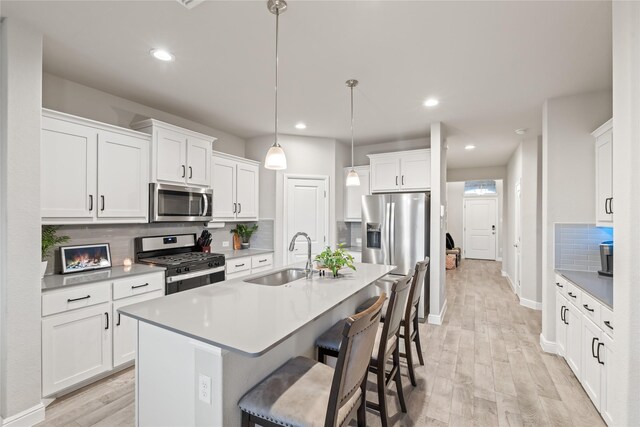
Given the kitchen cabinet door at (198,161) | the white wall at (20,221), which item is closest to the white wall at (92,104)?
the kitchen cabinet door at (198,161)

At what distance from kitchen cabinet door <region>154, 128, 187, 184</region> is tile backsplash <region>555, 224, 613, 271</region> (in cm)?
416

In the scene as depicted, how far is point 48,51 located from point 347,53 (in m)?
2.32

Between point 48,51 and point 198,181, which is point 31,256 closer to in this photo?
point 48,51

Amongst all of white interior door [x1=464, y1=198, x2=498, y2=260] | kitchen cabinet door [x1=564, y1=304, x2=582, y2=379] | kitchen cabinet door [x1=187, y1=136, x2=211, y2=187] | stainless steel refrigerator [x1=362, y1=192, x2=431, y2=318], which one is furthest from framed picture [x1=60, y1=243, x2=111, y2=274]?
white interior door [x1=464, y1=198, x2=498, y2=260]

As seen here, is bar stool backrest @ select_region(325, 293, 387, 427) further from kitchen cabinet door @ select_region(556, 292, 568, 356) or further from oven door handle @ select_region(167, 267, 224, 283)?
kitchen cabinet door @ select_region(556, 292, 568, 356)

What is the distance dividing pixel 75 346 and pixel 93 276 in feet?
1.81

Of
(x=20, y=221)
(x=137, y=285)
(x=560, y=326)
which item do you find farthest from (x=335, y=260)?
(x=560, y=326)

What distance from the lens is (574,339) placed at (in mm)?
2668

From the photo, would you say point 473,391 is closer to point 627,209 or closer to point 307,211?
point 627,209

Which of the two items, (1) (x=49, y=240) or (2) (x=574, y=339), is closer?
(1) (x=49, y=240)

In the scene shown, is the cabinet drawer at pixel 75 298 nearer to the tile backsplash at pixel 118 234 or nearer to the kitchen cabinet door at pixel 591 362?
the tile backsplash at pixel 118 234

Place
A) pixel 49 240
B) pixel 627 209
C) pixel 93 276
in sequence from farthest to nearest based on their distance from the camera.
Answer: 1. pixel 93 276
2. pixel 49 240
3. pixel 627 209

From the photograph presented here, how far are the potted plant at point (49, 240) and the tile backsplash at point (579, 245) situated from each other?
4765 millimetres

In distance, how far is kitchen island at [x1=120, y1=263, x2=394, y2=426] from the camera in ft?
4.34
